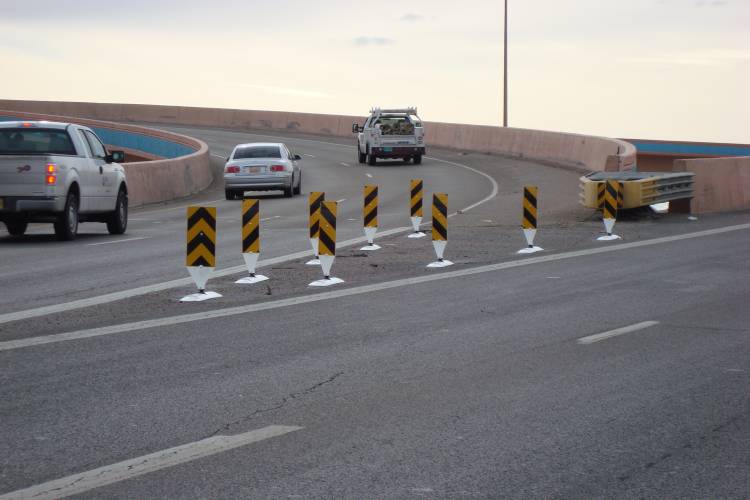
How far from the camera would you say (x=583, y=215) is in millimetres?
27562

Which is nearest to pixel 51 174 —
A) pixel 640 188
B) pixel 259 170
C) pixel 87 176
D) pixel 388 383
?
pixel 87 176

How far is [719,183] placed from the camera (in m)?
28.8

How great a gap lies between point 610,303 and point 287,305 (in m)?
3.42

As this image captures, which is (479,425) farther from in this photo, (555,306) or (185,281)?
(185,281)

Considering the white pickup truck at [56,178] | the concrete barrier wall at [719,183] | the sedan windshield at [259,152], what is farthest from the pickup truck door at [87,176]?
the sedan windshield at [259,152]

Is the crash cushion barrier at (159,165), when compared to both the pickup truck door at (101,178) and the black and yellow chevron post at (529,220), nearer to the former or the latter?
the pickup truck door at (101,178)

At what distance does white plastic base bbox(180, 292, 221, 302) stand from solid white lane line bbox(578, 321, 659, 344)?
4591mm

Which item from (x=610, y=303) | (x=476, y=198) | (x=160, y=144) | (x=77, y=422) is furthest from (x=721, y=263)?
(x=160, y=144)

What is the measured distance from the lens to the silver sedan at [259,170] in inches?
1384

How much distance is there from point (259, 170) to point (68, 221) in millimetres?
14113

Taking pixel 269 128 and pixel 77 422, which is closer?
pixel 77 422

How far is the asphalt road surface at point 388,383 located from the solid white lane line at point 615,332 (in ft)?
0.13

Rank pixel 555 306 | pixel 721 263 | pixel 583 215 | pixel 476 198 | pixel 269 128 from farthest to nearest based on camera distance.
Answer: pixel 269 128, pixel 476 198, pixel 583 215, pixel 721 263, pixel 555 306

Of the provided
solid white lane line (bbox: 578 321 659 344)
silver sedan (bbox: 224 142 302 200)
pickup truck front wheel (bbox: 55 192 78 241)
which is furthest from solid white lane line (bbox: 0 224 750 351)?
silver sedan (bbox: 224 142 302 200)
